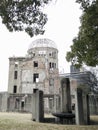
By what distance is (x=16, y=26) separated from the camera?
10.5m

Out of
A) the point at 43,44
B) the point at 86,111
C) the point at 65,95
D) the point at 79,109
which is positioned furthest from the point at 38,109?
the point at 43,44

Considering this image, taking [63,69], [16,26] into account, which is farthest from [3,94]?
[16,26]

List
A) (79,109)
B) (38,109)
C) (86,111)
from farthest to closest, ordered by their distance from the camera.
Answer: (38,109) → (86,111) → (79,109)

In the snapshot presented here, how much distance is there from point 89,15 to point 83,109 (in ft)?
25.2

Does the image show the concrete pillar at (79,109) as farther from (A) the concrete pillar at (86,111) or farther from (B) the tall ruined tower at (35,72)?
(B) the tall ruined tower at (35,72)

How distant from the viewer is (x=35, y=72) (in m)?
45.5

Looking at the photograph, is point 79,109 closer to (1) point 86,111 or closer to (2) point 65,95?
(1) point 86,111

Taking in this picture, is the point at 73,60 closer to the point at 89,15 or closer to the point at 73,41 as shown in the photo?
the point at 73,41

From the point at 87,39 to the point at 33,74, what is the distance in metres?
33.5

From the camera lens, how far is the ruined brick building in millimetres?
39406

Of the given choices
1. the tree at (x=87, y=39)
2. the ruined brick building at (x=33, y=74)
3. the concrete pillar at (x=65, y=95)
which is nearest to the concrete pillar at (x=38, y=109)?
the concrete pillar at (x=65, y=95)

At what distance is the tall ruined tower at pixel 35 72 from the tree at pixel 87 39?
28.9m

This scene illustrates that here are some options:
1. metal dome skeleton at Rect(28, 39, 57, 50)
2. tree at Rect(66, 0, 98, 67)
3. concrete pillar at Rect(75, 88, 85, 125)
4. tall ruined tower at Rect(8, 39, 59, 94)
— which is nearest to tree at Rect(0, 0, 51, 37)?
tree at Rect(66, 0, 98, 67)

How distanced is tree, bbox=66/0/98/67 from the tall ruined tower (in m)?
Answer: 28.9
